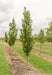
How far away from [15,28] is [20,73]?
1758cm

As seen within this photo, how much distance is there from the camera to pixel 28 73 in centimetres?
826

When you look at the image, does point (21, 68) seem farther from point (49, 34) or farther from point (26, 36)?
point (49, 34)

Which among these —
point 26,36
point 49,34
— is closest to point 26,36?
point 26,36

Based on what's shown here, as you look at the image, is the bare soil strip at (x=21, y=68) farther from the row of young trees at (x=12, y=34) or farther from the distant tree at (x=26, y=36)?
the row of young trees at (x=12, y=34)

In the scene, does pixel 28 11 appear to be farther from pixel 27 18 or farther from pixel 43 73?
pixel 43 73

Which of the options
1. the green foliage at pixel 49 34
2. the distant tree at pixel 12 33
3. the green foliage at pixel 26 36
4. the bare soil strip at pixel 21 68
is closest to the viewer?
the bare soil strip at pixel 21 68

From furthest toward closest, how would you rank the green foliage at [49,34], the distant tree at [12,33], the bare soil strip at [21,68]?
1. the distant tree at [12,33]
2. the green foliage at [49,34]
3. the bare soil strip at [21,68]

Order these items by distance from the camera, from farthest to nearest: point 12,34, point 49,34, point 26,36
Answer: point 12,34
point 49,34
point 26,36

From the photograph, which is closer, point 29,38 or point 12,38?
point 29,38

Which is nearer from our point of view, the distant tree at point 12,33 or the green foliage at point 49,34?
the green foliage at point 49,34

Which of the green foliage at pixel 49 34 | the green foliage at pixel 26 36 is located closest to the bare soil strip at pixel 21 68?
the green foliage at pixel 26 36

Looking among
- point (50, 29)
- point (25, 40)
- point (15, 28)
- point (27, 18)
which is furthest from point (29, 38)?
point (15, 28)

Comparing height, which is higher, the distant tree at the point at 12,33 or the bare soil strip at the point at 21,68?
the distant tree at the point at 12,33

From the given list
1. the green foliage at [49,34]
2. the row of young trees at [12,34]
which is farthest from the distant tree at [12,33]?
the green foliage at [49,34]
